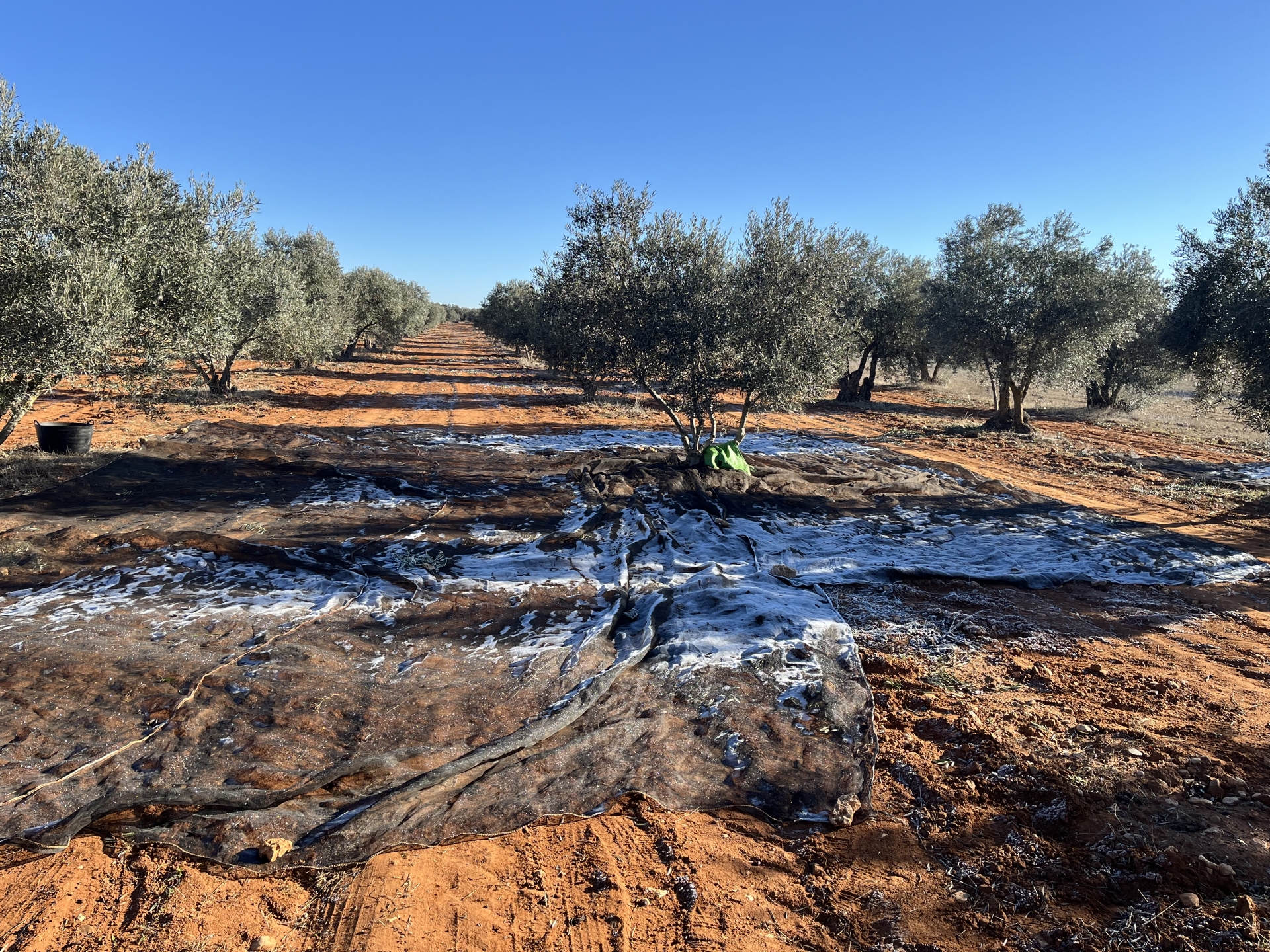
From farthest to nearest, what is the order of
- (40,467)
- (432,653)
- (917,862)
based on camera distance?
(40,467), (432,653), (917,862)

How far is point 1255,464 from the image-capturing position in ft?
48.1

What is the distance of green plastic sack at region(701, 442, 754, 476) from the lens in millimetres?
11312

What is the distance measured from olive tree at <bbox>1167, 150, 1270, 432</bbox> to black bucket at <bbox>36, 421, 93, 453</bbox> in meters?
21.6

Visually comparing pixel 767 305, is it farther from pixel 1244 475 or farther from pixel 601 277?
pixel 1244 475

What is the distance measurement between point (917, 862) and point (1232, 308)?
1383 cm

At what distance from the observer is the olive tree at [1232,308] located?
11.0m

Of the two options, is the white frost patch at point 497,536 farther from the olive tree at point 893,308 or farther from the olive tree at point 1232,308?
the olive tree at point 893,308

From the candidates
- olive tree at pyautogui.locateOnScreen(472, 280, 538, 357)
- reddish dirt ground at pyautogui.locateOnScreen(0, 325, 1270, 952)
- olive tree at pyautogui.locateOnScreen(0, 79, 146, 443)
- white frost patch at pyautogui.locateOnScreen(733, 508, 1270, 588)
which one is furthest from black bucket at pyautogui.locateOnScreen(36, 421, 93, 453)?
olive tree at pyautogui.locateOnScreen(472, 280, 538, 357)

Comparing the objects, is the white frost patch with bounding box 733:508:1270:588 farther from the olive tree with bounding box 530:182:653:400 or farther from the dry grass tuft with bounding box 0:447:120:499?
the dry grass tuft with bounding box 0:447:120:499

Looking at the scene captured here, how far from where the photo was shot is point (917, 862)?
336cm

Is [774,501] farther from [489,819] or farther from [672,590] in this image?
[489,819]

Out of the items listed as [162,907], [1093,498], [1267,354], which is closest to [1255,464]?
[1267,354]

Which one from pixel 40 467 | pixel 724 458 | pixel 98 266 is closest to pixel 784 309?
pixel 724 458

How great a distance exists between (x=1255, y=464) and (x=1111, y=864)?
17.1 meters
